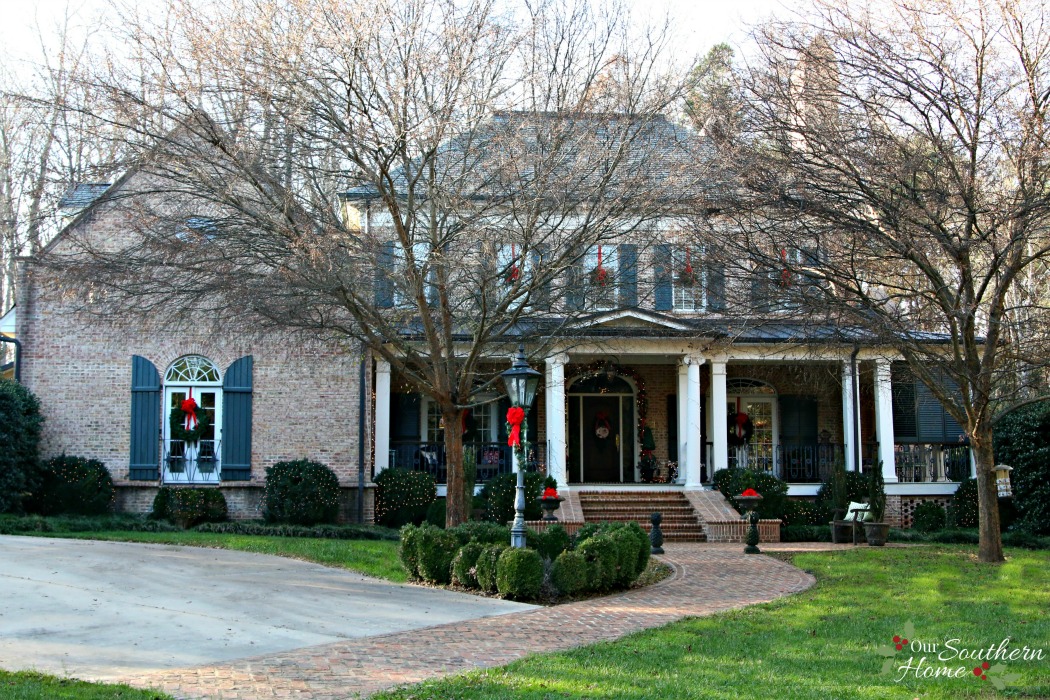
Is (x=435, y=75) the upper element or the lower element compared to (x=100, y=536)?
upper

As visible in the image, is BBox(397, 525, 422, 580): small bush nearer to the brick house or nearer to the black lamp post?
the black lamp post

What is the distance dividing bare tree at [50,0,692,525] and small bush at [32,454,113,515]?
7120 millimetres

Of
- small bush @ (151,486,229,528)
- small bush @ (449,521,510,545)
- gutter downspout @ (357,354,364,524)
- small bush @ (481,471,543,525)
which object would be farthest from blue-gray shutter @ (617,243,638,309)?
small bush @ (151,486,229,528)

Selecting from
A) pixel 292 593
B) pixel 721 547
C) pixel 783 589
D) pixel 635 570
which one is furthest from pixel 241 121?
pixel 721 547

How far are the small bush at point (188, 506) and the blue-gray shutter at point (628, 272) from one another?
885 cm

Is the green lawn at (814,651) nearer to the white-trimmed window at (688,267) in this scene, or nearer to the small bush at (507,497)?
the white-trimmed window at (688,267)

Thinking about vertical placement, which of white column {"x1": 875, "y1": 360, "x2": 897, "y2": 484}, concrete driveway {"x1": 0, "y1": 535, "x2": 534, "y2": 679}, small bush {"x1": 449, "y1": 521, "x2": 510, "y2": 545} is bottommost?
concrete driveway {"x1": 0, "y1": 535, "x2": 534, "y2": 679}

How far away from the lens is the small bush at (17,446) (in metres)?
17.3

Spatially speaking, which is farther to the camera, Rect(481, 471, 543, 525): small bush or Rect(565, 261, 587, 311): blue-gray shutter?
Rect(481, 471, 543, 525): small bush

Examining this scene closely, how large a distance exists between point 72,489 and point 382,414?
5742mm

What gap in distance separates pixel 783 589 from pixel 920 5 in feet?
24.3

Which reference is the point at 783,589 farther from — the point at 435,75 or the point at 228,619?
the point at 435,75

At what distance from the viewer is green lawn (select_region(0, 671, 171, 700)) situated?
6345mm

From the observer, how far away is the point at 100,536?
1566cm
